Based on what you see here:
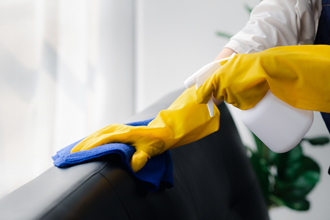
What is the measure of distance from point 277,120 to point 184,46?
51.4 inches

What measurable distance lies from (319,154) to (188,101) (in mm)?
1200

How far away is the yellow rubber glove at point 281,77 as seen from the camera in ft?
1.37

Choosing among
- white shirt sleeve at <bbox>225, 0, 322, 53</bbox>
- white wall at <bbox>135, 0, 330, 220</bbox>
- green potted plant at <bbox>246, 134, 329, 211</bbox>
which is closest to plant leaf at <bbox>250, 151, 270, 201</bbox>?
green potted plant at <bbox>246, 134, 329, 211</bbox>

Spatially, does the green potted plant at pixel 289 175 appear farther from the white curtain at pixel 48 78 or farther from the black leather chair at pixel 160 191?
the white curtain at pixel 48 78

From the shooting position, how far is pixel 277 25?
79cm

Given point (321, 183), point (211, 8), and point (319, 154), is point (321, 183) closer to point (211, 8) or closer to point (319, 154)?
point (319, 154)

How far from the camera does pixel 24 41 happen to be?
0.88 metres

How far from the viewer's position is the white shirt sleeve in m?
0.76

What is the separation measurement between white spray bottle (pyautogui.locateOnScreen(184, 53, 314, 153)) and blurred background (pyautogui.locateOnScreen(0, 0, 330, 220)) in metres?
0.63

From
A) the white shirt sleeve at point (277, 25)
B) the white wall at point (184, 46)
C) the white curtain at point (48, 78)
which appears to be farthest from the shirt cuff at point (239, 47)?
the white wall at point (184, 46)

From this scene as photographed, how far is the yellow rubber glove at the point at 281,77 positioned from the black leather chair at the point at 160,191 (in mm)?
206

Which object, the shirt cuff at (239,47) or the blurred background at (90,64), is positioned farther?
the blurred background at (90,64)

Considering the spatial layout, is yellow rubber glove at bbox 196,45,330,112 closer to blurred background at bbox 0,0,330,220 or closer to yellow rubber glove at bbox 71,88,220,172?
yellow rubber glove at bbox 71,88,220,172

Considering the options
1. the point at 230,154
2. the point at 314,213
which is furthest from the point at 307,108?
the point at 314,213
